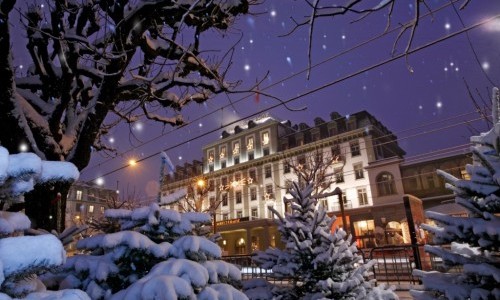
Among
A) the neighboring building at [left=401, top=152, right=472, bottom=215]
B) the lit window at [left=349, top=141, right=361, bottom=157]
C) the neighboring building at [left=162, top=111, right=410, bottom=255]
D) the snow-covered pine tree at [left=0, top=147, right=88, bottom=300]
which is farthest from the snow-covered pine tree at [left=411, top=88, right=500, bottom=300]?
the lit window at [left=349, top=141, right=361, bottom=157]

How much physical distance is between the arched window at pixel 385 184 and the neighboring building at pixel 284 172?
0.06 feet

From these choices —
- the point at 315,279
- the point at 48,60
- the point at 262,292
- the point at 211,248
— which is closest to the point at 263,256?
the point at 262,292

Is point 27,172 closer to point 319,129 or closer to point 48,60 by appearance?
point 48,60

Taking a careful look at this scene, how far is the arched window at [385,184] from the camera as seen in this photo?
31.3m

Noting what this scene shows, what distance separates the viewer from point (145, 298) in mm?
2662

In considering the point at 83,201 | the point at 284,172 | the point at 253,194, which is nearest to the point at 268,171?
the point at 284,172

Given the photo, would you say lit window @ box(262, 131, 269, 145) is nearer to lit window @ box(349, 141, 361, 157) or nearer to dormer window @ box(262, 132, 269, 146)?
dormer window @ box(262, 132, 269, 146)

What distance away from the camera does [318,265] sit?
4.94 meters

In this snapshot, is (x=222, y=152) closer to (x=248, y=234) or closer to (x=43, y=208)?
(x=248, y=234)

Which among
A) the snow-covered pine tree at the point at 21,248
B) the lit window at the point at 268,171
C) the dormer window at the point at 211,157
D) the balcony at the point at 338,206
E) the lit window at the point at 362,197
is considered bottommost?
the snow-covered pine tree at the point at 21,248

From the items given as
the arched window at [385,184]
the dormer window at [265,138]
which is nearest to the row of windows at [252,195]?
the dormer window at [265,138]

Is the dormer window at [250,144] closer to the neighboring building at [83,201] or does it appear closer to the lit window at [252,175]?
the lit window at [252,175]

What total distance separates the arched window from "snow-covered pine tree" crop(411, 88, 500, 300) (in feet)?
98.8

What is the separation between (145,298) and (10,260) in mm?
1519
